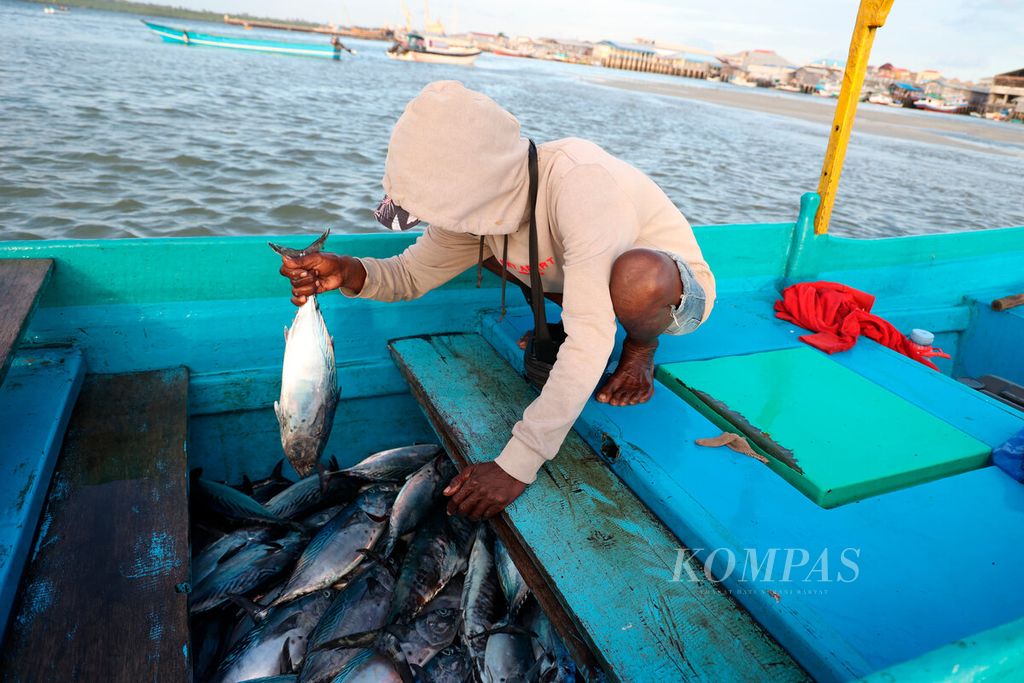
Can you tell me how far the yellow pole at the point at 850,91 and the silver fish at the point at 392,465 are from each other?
280 cm

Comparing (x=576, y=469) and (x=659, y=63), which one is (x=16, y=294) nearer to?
(x=576, y=469)

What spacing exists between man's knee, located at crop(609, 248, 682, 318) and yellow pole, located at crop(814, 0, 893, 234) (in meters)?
2.21

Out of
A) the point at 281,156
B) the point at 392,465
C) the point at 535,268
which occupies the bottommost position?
the point at 392,465

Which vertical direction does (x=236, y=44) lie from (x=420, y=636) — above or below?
above

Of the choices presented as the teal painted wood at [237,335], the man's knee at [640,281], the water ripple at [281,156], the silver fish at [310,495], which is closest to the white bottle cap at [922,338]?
the man's knee at [640,281]

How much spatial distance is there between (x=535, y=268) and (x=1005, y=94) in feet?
236

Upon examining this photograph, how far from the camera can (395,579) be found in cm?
238

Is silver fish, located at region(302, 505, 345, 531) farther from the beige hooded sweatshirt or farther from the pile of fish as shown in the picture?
the beige hooded sweatshirt

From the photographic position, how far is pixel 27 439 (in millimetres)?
2049

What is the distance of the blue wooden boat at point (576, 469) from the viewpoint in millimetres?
1523

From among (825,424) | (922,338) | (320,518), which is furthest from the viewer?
(922,338)

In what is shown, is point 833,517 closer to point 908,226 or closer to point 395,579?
point 395,579

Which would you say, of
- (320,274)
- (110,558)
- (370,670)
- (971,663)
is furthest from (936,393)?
(110,558)

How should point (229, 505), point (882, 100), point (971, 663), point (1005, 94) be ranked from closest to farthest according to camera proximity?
point (971, 663) < point (229, 505) < point (1005, 94) < point (882, 100)
